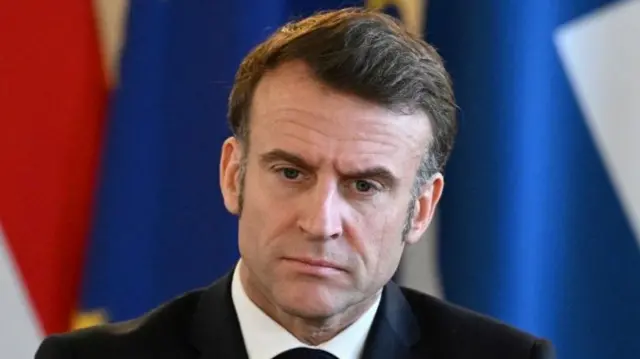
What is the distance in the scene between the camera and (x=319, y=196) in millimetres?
943

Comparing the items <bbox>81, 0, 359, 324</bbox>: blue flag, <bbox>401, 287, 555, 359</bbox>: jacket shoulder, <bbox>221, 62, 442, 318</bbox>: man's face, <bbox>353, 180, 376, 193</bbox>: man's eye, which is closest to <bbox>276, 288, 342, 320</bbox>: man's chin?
<bbox>221, 62, 442, 318</bbox>: man's face

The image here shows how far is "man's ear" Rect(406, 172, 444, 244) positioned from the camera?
3.45ft

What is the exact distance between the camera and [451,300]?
1535mm

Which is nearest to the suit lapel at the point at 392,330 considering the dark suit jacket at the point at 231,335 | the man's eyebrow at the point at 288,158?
the dark suit jacket at the point at 231,335

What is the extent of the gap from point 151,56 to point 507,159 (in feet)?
1.83

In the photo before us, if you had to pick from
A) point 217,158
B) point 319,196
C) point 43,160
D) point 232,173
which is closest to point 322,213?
point 319,196

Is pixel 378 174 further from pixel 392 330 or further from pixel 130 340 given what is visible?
pixel 130 340

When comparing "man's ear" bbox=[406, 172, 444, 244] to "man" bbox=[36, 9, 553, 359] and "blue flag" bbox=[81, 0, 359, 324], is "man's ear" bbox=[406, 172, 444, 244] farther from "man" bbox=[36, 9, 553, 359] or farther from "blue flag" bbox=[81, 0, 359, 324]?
"blue flag" bbox=[81, 0, 359, 324]

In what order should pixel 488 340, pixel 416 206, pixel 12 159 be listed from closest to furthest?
pixel 416 206 → pixel 488 340 → pixel 12 159

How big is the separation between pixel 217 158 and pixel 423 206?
47cm

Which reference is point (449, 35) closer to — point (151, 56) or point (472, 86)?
point (472, 86)

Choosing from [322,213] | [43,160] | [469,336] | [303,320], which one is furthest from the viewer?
[43,160]

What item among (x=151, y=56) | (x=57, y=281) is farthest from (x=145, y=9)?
(x=57, y=281)

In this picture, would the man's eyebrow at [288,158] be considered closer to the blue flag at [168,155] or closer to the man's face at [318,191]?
the man's face at [318,191]
